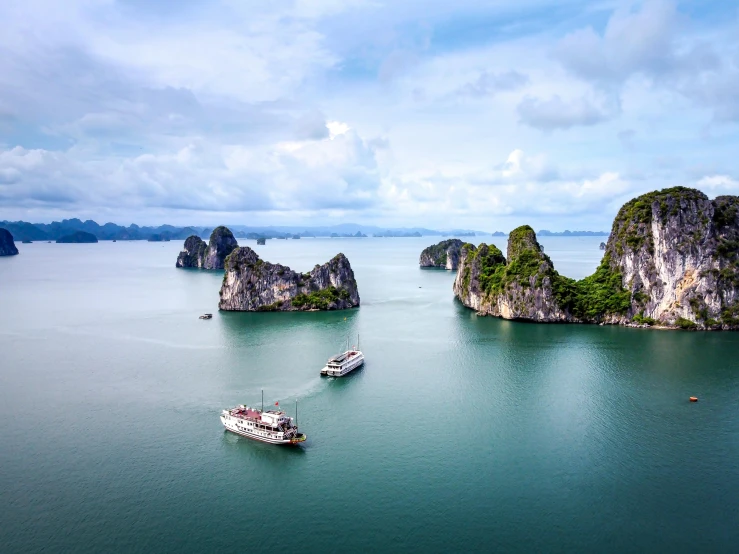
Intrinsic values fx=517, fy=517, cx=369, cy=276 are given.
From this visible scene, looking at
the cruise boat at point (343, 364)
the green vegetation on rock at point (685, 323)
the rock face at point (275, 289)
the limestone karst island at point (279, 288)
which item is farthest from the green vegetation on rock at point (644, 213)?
the cruise boat at point (343, 364)

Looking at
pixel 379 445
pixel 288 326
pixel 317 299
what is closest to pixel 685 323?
pixel 317 299

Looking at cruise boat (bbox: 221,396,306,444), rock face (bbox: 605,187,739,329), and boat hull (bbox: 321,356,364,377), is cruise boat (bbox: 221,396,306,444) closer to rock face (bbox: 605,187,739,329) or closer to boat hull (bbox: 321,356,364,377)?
boat hull (bbox: 321,356,364,377)

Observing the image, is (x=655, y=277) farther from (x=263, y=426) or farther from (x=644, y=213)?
(x=263, y=426)

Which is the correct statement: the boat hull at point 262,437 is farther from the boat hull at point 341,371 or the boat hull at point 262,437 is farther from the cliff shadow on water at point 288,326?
the cliff shadow on water at point 288,326

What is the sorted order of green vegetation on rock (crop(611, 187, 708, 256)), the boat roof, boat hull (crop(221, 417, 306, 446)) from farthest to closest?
1. green vegetation on rock (crop(611, 187, 708, 256))
2. the boat roof
3. boat hull (crop(221, 417, 306, 446))

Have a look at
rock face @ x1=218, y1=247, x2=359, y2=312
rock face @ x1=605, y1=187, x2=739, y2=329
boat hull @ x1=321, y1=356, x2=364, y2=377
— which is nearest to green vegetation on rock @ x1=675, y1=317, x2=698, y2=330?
rock face @ x1=605, y1=187, x2=739, y2=329

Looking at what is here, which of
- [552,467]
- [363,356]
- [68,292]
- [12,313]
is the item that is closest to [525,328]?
[363,356]
